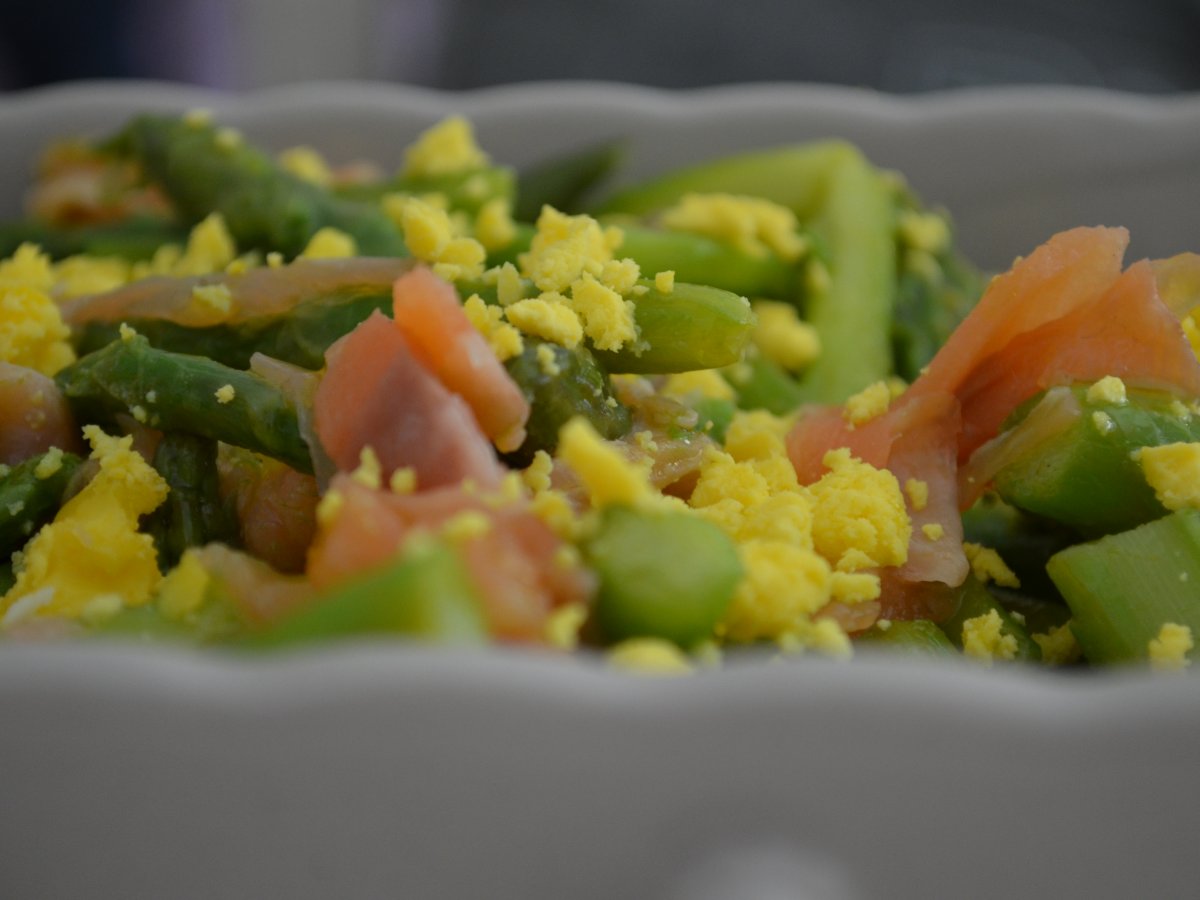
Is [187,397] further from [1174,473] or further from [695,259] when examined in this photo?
[1174,473]

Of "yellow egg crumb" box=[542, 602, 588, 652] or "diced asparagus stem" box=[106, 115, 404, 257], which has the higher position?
"yellow egg crumb" box=[542, 602, 588, 652]

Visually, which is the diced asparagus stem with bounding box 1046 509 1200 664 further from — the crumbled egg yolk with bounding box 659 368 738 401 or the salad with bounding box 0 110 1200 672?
the crumbled egg yolk with bounding box 659 368 738 401

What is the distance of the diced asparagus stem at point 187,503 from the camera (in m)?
1.12

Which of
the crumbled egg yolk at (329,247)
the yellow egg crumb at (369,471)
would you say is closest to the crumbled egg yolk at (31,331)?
the crumbled egg yolk at (329,247)

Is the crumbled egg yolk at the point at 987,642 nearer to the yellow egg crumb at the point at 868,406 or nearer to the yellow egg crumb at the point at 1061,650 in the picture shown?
the yellow egg crumb at the point at 1061,650

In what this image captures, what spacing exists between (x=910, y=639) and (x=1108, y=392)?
283 millimetres

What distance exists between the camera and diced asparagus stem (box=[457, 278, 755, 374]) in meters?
1.18

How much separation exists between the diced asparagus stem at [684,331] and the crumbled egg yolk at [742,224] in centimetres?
51

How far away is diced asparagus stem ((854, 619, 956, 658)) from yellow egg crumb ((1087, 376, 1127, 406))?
247 millimetres

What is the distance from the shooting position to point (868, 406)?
4.05ft

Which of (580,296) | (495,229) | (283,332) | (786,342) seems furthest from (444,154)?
(580,296)

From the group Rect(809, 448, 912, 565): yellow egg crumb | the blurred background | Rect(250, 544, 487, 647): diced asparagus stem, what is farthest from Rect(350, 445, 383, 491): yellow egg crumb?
the blurred background

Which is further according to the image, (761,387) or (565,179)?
(565,179)

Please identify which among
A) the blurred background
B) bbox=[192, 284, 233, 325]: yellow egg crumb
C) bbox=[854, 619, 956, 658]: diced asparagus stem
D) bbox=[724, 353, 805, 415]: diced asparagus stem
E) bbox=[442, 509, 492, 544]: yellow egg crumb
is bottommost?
the blurred background
